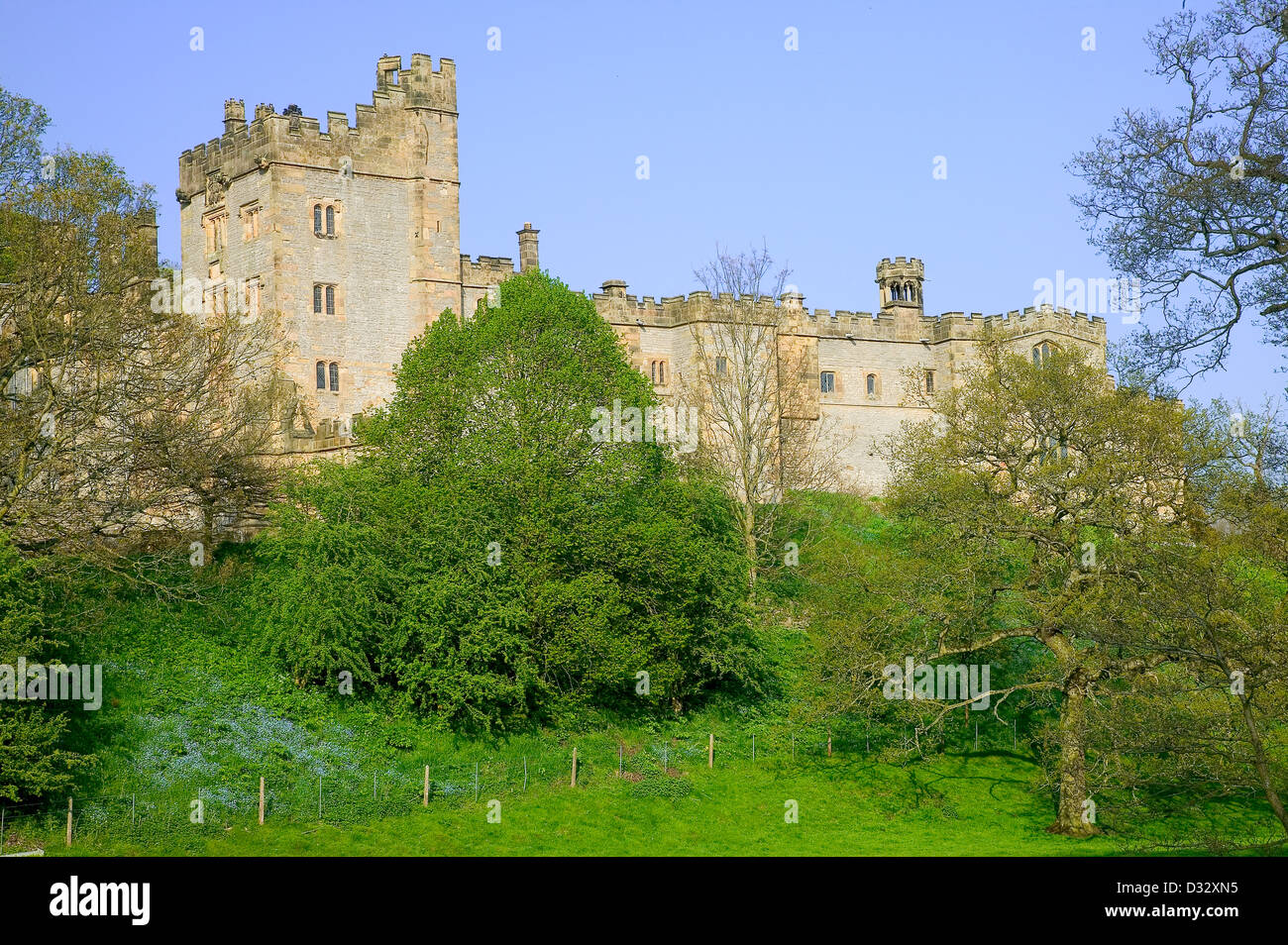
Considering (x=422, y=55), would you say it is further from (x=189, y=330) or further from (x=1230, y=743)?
(x=1230, y=743)

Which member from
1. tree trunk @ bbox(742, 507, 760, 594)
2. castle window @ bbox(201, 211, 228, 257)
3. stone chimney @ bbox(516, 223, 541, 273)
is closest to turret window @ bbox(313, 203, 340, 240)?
castle window @ bbox(201, 211, 228, 257)

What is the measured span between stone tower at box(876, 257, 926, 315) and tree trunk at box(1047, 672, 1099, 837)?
126 feet

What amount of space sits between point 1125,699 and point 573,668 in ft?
44.9

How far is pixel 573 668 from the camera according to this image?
36562mm

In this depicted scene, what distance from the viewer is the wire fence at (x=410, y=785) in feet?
94.2

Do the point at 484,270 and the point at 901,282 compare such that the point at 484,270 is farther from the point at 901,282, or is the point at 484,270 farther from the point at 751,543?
the point at 901,282

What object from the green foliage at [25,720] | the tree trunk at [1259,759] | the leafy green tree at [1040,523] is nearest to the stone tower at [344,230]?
the green foliage at [25,720]

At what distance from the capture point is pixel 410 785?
32969 millimetres

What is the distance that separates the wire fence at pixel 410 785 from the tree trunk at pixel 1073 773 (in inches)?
126

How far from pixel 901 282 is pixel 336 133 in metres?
28.5

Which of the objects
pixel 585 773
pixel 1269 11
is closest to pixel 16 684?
pixel 585 773

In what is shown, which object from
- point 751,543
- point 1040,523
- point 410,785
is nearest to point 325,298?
point 751,543

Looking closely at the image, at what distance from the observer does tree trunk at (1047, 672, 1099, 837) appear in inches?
1265
